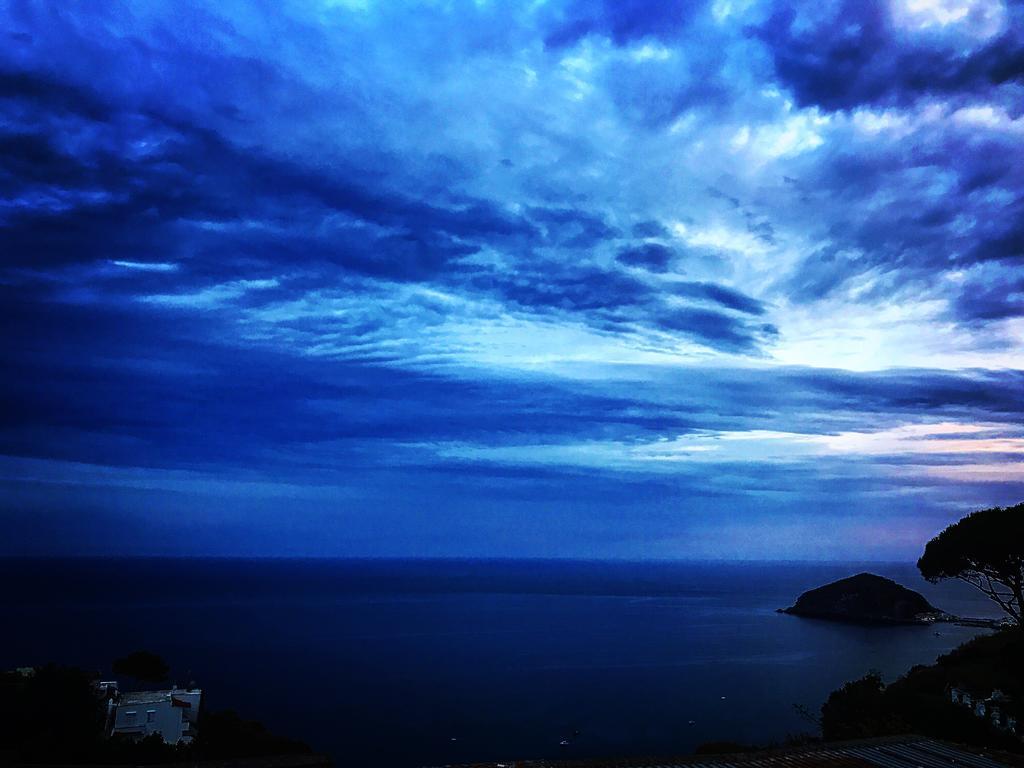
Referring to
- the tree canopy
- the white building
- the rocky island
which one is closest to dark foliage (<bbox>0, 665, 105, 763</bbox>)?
the white building

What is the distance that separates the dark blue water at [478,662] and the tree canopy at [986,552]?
49.8 ft

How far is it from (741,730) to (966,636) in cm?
6406

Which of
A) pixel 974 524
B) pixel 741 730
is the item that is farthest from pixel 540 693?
pixel 974 524

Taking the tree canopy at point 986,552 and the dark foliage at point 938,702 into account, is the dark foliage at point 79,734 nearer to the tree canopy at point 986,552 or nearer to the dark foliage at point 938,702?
the dark foliage at point 938,702

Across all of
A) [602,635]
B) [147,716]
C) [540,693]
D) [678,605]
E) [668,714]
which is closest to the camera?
[147,716]

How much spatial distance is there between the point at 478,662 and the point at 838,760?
197 feet

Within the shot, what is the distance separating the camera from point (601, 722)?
158 ft

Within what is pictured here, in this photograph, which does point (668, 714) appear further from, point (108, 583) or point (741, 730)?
point (108, 583)

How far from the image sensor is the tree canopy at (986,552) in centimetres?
4319

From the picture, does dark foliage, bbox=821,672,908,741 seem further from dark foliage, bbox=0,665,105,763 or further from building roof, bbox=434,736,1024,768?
dark foliage, bbox=0,665,105,763

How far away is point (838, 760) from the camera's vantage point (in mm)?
16891

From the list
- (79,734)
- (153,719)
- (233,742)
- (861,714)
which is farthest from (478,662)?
(79,734)

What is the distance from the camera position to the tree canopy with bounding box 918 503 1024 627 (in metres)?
43.2

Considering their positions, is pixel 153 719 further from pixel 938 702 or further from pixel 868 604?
pixel 868 604
